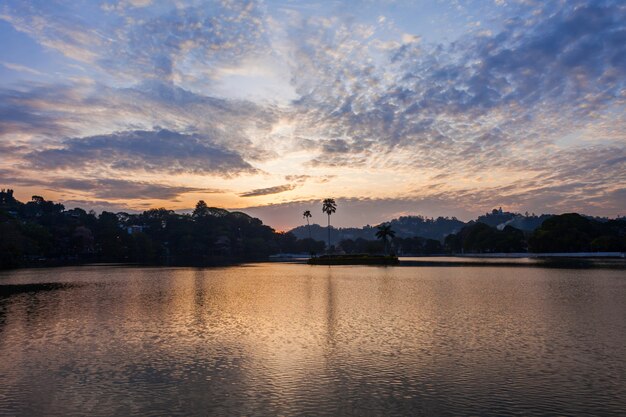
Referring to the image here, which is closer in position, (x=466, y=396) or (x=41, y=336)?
(x=466, y=396)

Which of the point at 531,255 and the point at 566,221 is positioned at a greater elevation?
the point at 566,221

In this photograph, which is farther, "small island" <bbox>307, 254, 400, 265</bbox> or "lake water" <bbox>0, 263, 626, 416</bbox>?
"small island" <bbox>307, 254, 400, 265</bbox>

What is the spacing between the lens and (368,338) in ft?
87.6

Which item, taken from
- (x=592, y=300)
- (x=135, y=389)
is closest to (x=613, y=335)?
(x=592, y=300)

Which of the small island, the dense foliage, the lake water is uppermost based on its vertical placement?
the dense foliage

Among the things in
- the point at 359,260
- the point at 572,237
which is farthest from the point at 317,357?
the point at 572,237

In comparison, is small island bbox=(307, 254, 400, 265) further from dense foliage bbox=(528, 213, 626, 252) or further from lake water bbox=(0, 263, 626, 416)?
lake water bbox=(0, 263, 626, 416)

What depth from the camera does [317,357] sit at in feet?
73.7

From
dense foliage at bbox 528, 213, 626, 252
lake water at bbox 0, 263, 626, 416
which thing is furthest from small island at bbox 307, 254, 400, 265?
lake water at bbox 0, 263, 626, 416

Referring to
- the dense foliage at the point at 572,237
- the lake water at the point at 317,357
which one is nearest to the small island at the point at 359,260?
the dense foliage at the point at 572,237

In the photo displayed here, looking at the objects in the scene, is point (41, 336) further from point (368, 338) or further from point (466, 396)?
point (466, 396)

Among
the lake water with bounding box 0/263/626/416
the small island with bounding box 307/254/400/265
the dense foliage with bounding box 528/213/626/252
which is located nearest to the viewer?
the lake water with bounding box 0/263/626/416

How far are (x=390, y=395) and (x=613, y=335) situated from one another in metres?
17.9

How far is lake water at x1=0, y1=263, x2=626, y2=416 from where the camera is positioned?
15875 millimetres
